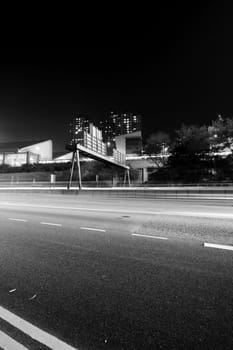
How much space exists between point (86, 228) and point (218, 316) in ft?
15.6

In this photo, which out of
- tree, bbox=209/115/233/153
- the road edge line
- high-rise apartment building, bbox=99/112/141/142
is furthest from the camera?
high-rise apartment building, bbox=99/112/141/142

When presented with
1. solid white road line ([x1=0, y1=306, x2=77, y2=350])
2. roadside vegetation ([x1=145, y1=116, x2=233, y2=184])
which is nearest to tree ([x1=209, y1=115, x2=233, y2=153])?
roadside vegetation ([x1=145, y1=116, x2=233, y2=184])

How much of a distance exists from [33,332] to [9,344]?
0.23m

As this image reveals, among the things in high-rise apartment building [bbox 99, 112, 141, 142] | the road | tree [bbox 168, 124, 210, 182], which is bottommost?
the road

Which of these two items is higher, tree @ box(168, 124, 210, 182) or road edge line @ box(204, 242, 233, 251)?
tree @ box(168, 124, 210, 182)

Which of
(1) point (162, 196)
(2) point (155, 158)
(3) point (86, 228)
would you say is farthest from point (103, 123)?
(3) point (86, 228)

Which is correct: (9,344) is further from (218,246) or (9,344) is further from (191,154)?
(191,154)

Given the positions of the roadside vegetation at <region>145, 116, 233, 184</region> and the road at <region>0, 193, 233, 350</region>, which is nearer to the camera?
the road at <region>0, 193, 233, 350</region>

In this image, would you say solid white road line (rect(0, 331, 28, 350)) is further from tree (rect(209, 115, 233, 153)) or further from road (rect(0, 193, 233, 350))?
tree (rect(209, 115, 233, 153))

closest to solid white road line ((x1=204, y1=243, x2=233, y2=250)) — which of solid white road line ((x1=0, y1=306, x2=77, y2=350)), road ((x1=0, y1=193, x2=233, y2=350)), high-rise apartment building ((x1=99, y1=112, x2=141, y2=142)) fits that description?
road ((x1=0, y1=193, x2=233, y2=350))

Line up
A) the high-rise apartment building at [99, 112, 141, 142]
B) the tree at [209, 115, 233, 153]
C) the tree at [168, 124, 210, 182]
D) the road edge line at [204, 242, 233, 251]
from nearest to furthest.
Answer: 1. the road edge line at [204, 242, 233, 251]
2. the tree at [209, 115, 233, 153]
3. the tree at [168, 124, 210, 182]
4. the high-rise apartment building at [99, 112, 141, 142]

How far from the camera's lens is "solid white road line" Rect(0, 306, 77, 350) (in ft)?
5.94

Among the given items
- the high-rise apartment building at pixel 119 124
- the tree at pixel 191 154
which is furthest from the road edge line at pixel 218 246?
the high-rise apartment building at pixel 119 124

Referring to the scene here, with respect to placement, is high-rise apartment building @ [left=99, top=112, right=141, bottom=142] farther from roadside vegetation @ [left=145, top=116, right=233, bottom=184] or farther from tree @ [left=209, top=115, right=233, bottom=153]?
tree @ [left=209, top=115, right=233, bottom=153]
